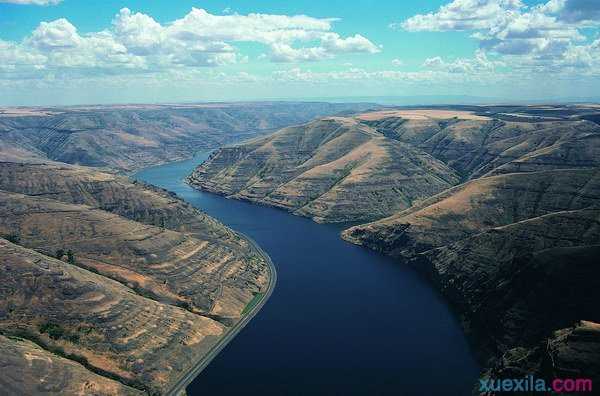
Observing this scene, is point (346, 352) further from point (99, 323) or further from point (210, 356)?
point (99, 323)

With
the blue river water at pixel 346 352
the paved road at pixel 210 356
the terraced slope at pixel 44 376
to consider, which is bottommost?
the paved road at pixel 210 356

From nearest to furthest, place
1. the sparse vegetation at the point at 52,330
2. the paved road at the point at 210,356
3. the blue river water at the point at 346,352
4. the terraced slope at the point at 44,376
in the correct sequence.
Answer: the terraced slope at the point at 44,376
the blue river water at the point at 346,352
the paved road at the point at 210,356
the sparse vegetation at the point at 52,330

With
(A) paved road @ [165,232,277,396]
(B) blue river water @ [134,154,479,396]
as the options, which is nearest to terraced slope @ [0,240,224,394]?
(A) paved road @ [165,232,277,396]

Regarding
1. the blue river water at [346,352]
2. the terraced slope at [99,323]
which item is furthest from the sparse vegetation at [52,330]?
the blue river water at [346,352]

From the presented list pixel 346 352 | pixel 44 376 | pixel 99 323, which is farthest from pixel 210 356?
pixel 44 376

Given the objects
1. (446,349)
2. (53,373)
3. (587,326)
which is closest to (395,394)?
(446,349)

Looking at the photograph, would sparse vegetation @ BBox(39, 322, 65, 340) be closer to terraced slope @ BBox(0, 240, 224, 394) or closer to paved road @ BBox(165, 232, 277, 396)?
terraced slope @ BBox(0, 240, 224, 394)

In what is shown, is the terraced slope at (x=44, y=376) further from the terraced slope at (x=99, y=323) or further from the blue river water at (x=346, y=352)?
the blue river water at (x=346, y=352)

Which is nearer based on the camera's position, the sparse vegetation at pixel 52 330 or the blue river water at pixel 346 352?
the blue river water at pixel 346 352
